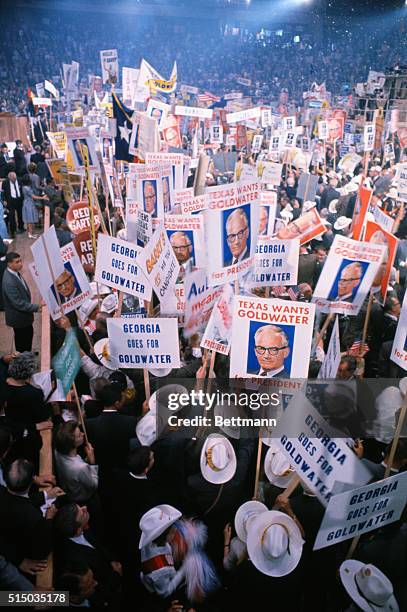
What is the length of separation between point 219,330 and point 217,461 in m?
1.15

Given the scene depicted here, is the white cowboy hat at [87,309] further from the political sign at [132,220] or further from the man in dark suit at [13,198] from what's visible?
the man in dark suit at [13,198]

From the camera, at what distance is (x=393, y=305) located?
5.72m

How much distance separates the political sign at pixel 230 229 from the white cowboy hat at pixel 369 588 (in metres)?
2.35

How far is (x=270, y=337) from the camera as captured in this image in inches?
135

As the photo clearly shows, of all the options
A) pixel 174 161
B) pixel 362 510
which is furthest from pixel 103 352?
pixel 174 161

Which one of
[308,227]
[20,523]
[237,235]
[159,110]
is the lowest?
[20,523]

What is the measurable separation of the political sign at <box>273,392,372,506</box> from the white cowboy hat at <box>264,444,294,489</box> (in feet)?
1.14

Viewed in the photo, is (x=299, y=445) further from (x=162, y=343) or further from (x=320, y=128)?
(x=320, y=128)

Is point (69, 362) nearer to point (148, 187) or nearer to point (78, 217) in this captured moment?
point (148, 187)

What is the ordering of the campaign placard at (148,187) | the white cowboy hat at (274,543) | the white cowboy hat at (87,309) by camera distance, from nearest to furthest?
the white cowboy hat at (274,543)
the white cowboy hat at (87,309)
the campaign placard at (148,187)

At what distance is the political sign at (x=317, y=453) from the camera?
272cm

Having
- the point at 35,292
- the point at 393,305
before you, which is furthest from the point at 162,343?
the point at 35,292

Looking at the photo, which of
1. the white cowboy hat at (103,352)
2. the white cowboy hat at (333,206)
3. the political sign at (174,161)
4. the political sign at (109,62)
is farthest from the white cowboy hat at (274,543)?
the political sign at (109,62)

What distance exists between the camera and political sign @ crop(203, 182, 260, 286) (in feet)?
13.8
